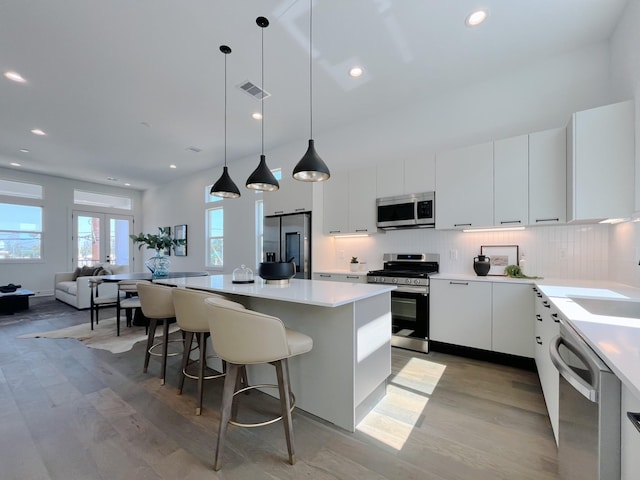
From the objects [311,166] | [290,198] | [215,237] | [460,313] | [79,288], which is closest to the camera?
[311,166]

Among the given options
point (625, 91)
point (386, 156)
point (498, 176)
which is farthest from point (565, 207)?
point (386, 156)

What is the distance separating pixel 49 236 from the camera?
7.09 m

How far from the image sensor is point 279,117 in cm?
412

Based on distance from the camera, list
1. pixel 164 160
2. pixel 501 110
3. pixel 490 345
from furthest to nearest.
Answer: pixel 164 160 < pixel 501 110 < pixel 490 345

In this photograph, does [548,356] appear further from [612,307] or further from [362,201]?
[362,201]

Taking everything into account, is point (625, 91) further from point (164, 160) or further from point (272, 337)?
point (164, 160)

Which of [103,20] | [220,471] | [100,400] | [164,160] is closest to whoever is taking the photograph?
[220,471]

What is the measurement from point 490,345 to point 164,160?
22.3 feet

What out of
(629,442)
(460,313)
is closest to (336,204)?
(460,313)

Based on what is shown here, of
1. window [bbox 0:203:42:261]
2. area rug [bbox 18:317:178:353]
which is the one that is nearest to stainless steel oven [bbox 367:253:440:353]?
area rug [bbox 18:317:178:353]

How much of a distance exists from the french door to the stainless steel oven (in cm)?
835

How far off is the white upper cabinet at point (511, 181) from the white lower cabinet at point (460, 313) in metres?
0.73

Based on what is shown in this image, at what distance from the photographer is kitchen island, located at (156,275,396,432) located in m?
1.75

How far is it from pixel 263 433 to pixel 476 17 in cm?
363
